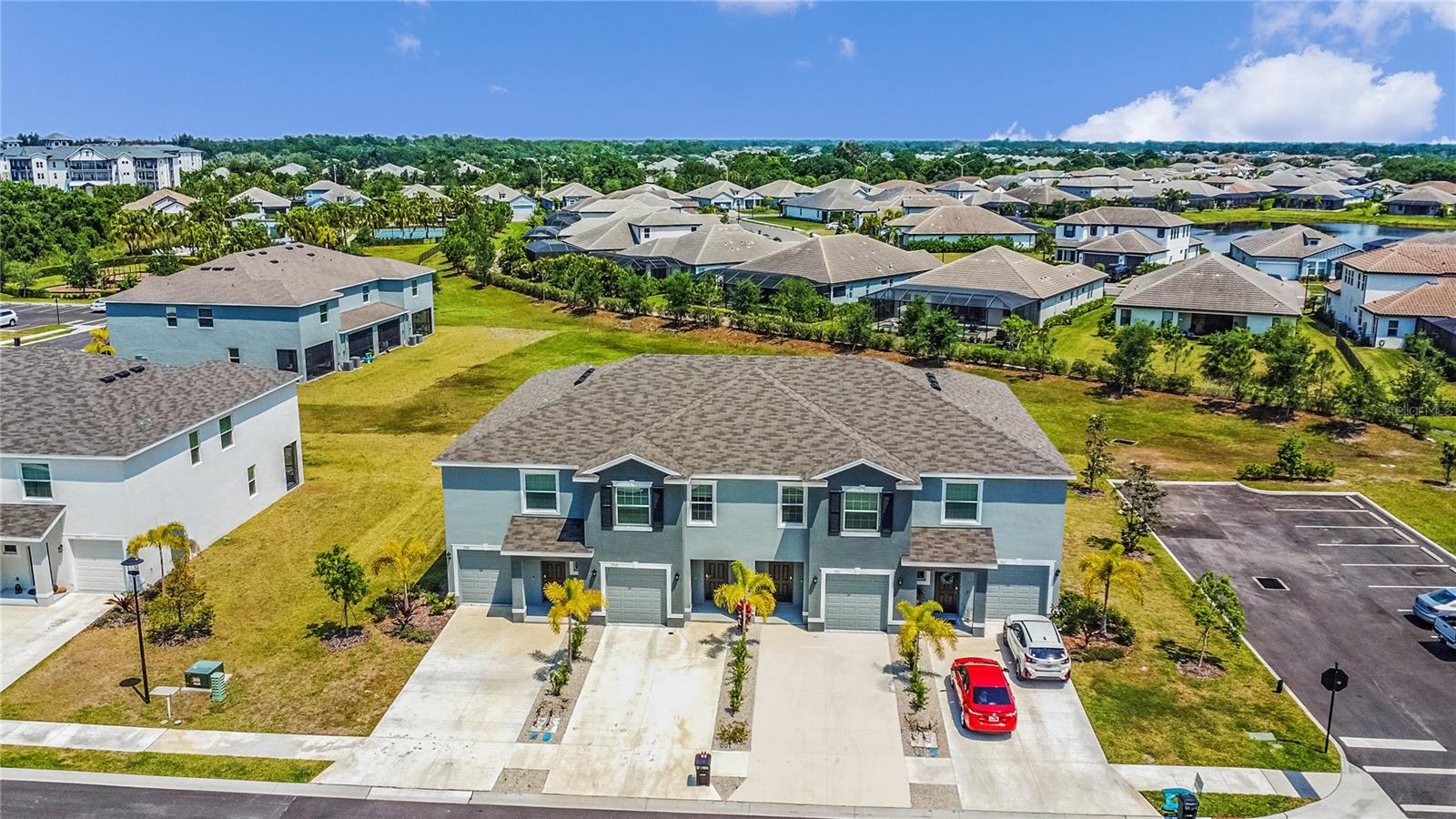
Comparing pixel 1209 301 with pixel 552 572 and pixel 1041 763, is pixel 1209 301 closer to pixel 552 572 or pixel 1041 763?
pixel 1041 763

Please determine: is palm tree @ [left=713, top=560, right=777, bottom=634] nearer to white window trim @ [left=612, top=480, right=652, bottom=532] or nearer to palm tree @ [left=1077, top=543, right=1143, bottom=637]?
white window trim @ [left=612, top=480, right=652, bottom=532]

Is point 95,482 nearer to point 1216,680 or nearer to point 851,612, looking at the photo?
point 851,612

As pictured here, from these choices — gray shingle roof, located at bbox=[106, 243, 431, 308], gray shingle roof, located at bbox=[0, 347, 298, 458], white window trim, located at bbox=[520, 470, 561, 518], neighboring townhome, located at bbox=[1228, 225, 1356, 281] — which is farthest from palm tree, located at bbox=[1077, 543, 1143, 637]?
neighboring townhome, located at bbox=[1228, 225, 1356, 281]

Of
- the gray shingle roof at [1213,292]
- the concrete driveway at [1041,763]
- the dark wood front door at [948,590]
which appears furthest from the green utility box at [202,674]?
the gray shingle roof at [1213,292]

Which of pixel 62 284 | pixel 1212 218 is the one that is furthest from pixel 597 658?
pixel 1212 218

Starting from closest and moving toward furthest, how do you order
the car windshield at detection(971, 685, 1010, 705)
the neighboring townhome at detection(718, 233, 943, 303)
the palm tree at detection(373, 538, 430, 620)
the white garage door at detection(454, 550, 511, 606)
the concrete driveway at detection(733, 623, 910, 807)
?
the concrete driveway at detection(733, 623, 910, 807) → the car windshield at detection(971, 685, 1010, 705) → the palm tree at detection(373, 538, 430, 620) → the white garage door at detection(454, 550, 511, 606) → the neighboring townhome at detection(718, 233, 943, 303)

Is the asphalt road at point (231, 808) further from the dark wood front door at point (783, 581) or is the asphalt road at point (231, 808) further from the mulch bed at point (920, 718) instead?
the dark wood front door at point (783, 581)
